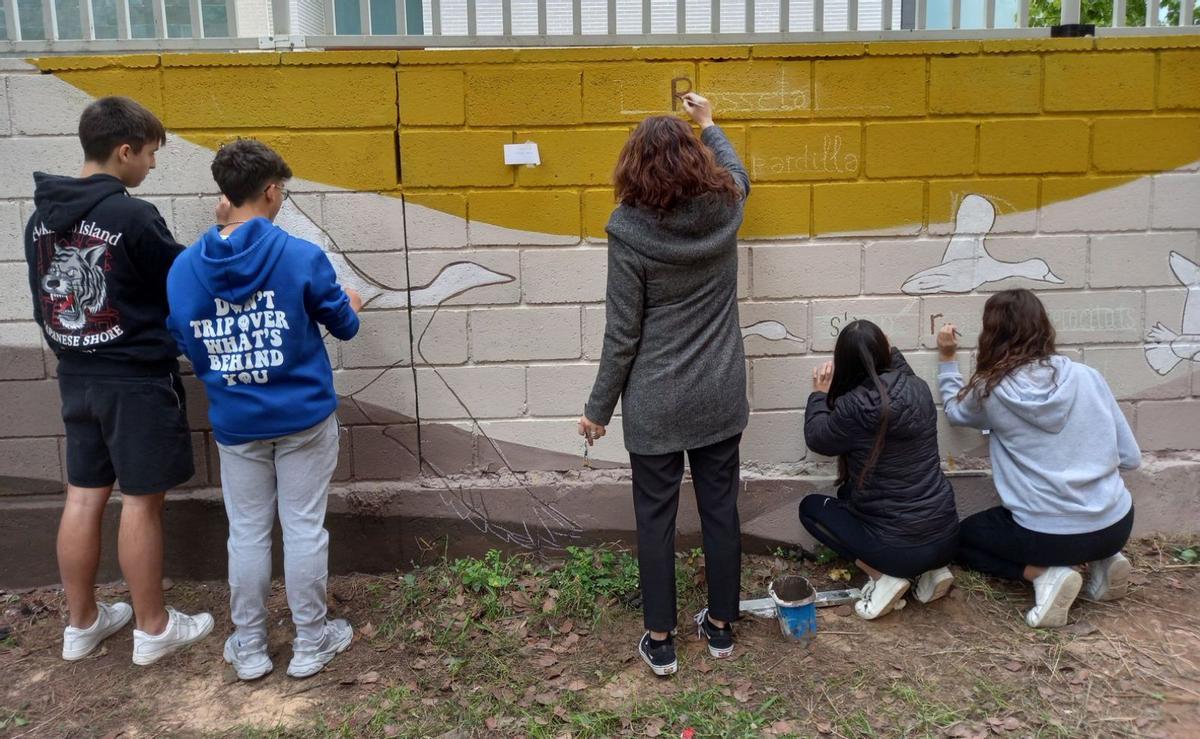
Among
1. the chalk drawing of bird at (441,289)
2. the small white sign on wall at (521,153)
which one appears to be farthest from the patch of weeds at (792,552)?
the small white sign on wall at (521,153)

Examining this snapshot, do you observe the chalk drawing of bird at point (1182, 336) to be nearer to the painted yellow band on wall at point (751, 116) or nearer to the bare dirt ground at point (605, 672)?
the painted yellow band on wall at point (751, 116)

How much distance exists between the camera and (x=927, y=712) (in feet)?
9.37

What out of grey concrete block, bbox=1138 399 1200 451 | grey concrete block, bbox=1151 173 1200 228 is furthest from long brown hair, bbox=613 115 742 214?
grey concrete block, bbox=1138 399 1200 451

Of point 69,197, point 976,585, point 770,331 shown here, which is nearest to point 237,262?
point 69,197

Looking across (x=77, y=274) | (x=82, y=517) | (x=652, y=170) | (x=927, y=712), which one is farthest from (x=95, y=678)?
(x=927, y=712)

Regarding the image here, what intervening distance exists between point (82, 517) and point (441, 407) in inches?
52.2

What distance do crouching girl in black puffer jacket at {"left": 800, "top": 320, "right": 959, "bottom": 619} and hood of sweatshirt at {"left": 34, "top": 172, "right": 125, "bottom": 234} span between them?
2.61 m

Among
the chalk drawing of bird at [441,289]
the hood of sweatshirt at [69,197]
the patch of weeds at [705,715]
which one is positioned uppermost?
the hood of sweatshirt at [69,197]

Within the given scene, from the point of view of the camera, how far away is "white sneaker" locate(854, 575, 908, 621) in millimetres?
3334

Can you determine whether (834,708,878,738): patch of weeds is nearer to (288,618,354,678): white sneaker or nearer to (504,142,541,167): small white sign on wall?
(288,618,354,678): white sneaker

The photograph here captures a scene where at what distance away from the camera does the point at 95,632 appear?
130 inches

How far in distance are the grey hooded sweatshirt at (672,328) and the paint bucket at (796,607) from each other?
65 cm

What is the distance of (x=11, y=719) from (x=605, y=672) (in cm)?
197

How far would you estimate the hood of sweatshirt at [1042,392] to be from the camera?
10.4 feet
